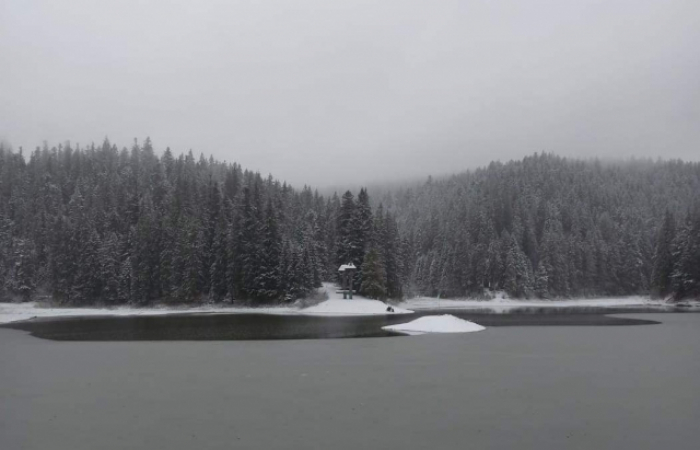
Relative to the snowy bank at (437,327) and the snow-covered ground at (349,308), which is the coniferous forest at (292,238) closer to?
the snow-covered ground at (349,308)

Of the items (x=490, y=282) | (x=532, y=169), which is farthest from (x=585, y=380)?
(x=532, y=169)

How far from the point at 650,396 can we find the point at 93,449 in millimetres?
18068

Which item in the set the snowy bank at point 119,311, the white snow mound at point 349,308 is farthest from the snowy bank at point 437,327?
the snowy bank at point 119,311

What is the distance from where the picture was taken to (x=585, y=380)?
2062cm

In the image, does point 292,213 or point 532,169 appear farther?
point 532,169

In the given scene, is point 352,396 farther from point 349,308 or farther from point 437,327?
point 349,308

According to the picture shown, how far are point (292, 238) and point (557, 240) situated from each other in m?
61.1

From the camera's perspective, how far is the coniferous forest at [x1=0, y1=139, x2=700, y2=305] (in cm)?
7825

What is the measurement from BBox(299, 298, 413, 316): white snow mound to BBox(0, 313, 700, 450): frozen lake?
3332 centimetres

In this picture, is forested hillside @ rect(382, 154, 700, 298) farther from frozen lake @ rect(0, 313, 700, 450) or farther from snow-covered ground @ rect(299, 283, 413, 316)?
frozen lake @ rect(0, 313, 700, 450)

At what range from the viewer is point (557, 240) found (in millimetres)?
110375

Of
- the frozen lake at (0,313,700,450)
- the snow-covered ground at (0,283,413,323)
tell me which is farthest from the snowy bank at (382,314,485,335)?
the snow-covered ground at (0,283,413,323)

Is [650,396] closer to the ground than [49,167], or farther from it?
closer to the ground

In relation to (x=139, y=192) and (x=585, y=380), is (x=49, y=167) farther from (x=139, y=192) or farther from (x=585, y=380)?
(x=585, y=380)
